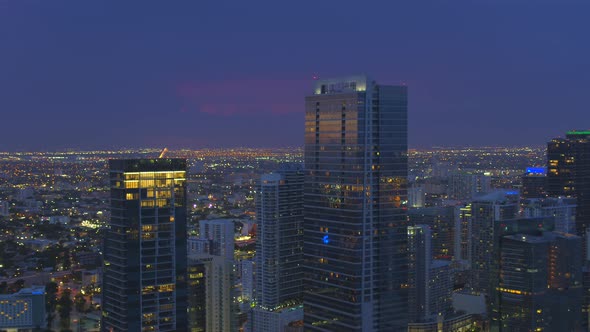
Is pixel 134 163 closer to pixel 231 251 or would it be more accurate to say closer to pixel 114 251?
pixel 114 251

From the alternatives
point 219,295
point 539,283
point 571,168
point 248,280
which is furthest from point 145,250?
point 571,168

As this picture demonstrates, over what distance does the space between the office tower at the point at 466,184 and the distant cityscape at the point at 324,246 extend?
2305 mm

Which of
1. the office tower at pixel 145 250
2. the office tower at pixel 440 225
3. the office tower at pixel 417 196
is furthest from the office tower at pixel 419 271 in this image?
the office tower at pixel 417 196

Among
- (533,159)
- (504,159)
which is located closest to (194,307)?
(533,159)

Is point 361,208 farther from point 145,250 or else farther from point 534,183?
point 534,183

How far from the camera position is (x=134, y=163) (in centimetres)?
2333

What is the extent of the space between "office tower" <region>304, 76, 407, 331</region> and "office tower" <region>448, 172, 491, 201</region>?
47.6 meters

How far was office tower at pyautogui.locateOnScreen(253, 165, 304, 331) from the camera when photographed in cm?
3712

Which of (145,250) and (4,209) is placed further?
(4,209)

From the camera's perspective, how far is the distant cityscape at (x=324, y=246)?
2266 cm

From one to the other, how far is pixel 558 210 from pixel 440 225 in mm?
10910

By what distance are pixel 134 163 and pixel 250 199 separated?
4367cm

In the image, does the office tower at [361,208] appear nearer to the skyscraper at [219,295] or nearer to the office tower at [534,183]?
the skyscraper at [219,295]

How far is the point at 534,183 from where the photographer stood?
5628cm
